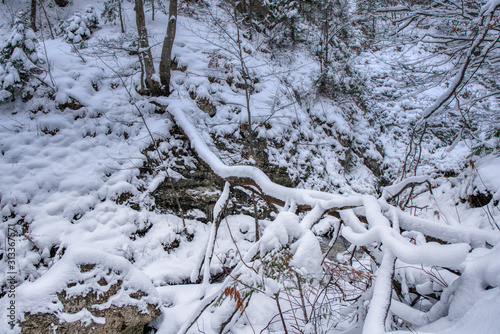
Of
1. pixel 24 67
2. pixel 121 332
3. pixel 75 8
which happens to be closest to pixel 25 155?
pixel 24 67

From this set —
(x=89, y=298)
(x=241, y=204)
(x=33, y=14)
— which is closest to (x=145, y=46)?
(x=241, y=204)

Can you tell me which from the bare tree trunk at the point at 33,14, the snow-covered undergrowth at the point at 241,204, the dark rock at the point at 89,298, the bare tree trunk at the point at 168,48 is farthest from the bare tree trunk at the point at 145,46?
the bare tree trunk at the point at 33,14

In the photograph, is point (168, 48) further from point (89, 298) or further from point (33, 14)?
point (33, 14)

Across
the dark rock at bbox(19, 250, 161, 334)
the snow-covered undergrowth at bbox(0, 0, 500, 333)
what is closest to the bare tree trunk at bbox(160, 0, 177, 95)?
the snow-covered undergrowth at bbox(0, 0, 500, 333)

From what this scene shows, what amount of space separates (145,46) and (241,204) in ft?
15.2

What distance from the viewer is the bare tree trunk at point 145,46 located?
17.3ft

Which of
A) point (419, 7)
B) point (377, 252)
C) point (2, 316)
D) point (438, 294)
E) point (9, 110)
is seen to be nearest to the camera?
point (438, 294)

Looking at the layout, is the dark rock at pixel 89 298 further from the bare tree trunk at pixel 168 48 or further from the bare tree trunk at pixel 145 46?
the bare tree trunk at pixel 168 48

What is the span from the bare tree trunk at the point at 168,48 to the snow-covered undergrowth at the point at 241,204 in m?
0.37

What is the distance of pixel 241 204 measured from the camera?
5.46 metres

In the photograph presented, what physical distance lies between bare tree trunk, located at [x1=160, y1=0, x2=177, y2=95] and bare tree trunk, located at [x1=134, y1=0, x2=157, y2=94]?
0.26 meters

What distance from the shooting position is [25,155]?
4379 millimetres

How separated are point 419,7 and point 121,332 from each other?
5310 mm

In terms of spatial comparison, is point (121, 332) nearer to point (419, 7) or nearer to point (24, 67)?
point (419, 7)
